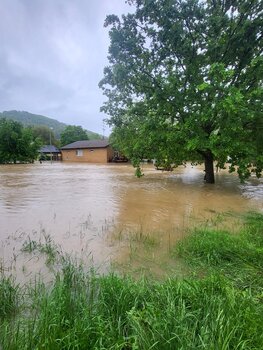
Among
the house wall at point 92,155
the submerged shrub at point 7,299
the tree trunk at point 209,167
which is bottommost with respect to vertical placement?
the submerged shrub at point 7,299

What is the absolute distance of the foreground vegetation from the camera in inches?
75.7

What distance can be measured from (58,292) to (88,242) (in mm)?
2339

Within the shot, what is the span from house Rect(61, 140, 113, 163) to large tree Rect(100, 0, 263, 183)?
2595 centimetres

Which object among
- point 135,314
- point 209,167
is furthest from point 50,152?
point 135,314

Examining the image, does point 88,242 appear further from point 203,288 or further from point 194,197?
point 194,197

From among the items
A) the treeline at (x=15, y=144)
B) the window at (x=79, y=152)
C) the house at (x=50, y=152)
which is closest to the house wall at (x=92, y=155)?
the window at (x=79, y=152)

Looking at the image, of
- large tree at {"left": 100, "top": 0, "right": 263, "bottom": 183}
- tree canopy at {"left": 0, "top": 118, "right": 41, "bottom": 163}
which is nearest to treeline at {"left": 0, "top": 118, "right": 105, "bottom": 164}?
tree canopy at {"left": 0, "top": 118, "right": 41, "bottom": 163}

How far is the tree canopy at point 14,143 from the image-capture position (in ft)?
107

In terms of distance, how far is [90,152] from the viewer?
4009 cm

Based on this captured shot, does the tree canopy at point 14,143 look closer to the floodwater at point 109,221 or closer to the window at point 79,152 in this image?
the window at point 79,152

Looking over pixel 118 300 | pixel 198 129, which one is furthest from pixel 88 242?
pixel 198 129

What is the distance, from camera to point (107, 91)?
13.8 m

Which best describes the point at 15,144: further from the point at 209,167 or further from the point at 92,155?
the point at 209,167

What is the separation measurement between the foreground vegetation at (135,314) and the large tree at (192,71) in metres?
7.88
